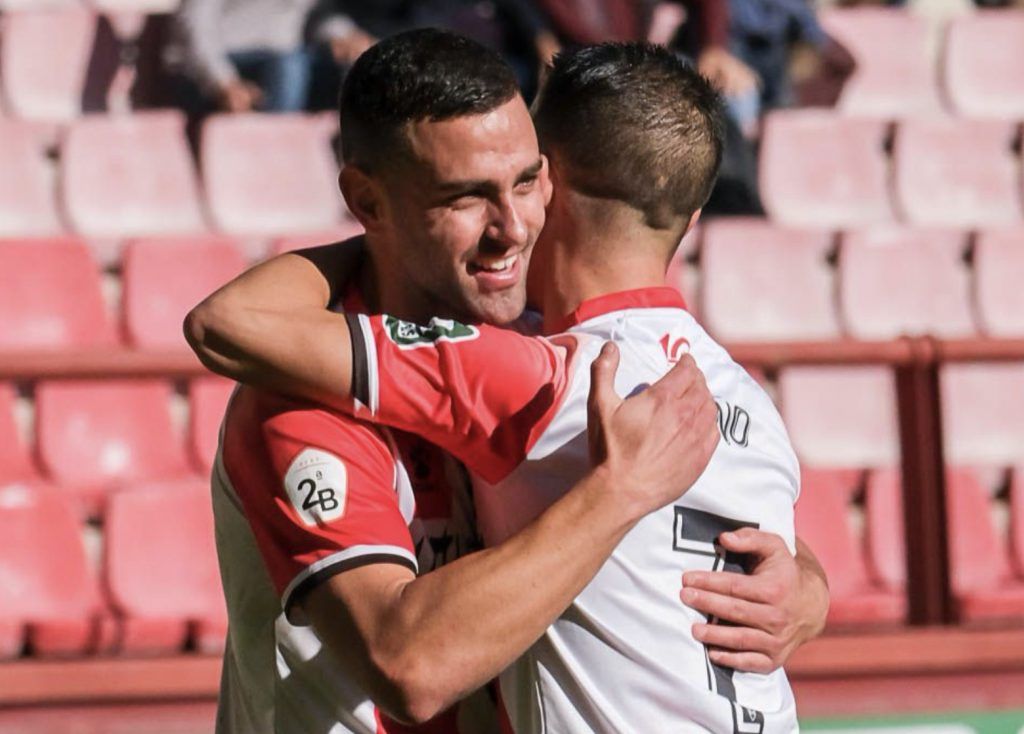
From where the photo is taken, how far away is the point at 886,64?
312 inches

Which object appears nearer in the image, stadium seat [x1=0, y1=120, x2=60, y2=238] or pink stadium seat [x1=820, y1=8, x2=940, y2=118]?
stadium seat [x1=0, y1=120, x2=60, y2=238]

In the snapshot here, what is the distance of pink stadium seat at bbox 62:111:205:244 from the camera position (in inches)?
252

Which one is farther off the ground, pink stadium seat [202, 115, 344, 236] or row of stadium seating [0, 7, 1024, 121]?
row of stadium seating [0, 7, 1024, 121]

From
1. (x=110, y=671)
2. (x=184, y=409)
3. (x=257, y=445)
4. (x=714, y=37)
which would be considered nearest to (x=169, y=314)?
(x=184, y=409)

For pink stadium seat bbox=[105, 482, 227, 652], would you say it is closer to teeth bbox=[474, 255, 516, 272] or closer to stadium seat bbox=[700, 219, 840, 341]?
stadium seat bbox=[700, 219, 840, 341]

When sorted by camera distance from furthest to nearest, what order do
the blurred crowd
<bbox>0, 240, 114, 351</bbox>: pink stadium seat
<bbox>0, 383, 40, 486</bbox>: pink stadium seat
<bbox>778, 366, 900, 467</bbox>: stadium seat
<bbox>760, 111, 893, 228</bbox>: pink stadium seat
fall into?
<bbox>760, 111, 893, 228</bbox>: pink stadium seat, the blurred crowd, <bbox>0, 240, 114, 351</bbox>: pink stadium seat, <bbox>778, 366, 900, 467</bbox>: stadium seat, <bbox>0, 383, 40, 486</bbox>: pink stadium seat

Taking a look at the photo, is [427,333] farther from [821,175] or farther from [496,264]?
[821,175]

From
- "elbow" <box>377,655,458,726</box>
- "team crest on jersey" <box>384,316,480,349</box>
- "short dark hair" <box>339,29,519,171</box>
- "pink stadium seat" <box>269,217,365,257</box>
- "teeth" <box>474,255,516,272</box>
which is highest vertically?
"pink stadium seat" <box>269,217,365,257</box>

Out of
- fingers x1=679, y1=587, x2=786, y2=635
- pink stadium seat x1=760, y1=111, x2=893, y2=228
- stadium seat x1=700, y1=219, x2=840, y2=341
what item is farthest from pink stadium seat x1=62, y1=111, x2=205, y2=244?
fingers x1=679, y1=587, x2=786, y2=635

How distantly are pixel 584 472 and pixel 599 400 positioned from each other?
11cm

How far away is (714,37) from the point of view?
21.9 ft

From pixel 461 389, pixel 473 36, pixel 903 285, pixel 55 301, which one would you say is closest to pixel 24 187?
pixel 55 301

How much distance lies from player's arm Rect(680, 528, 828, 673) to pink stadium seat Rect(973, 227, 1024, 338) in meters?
4.12

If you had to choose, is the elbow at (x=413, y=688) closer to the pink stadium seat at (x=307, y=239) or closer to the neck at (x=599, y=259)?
the neck at (x=599, y=259)
